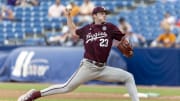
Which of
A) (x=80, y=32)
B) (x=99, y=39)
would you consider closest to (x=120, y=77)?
(x=99, y=39)

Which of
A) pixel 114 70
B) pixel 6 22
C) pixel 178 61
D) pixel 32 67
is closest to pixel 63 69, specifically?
pixel 32 67

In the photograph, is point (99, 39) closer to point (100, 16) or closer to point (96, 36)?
point (96, 36)

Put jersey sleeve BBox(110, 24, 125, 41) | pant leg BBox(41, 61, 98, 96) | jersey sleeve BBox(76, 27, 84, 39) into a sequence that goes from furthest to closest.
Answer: jersey sleeve BBox(76, 27, 84, 39)
jersey sleeve BBox(110, 24, 125, 41)
pant leg BBox(41, 61, 98, 96)

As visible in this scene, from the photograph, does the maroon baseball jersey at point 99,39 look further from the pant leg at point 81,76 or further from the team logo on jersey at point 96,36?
the pant leg at point 81,76

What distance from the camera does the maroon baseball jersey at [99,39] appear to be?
9023 mm

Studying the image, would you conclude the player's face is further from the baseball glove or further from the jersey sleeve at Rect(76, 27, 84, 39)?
the baseball glove

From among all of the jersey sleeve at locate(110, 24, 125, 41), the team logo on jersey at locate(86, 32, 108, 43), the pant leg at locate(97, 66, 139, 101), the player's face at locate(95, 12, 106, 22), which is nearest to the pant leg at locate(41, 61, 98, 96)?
the pant leg at locate(97, 66, 139, 101)

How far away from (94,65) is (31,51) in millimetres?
9129

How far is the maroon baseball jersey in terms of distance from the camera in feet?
29.6

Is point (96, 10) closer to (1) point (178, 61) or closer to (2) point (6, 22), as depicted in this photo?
(1) point (178, 61)

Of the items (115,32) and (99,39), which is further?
(115,32)

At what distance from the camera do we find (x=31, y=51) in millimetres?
17938

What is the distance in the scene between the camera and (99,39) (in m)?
9.03

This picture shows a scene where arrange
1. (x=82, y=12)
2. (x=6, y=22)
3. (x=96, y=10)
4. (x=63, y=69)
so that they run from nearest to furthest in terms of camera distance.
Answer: (x=96, y=10) < (x=63, y=69) < (x=82, y=12) < (x=6, y=22)
